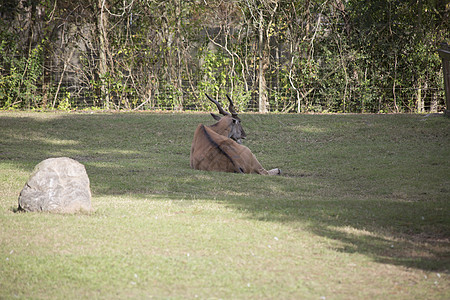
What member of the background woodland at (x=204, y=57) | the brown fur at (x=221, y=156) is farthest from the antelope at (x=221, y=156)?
the background woodland at (x=204, y=57)

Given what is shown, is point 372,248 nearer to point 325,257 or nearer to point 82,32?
point 325,257

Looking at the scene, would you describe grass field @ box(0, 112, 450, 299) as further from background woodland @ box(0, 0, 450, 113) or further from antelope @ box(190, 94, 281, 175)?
background woodland @ box(0, 0, 450, 113)

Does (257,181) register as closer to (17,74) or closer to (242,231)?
(242,231)

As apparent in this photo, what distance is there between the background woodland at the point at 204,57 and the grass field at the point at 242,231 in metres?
4.72

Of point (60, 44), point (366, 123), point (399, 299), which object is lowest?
point (399, 299)

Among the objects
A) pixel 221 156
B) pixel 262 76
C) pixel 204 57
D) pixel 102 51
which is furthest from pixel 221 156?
pixel 102 51

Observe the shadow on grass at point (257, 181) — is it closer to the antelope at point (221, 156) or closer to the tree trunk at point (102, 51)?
the antelope at point (221, 156)

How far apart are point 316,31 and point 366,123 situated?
345cm

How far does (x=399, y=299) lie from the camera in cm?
326

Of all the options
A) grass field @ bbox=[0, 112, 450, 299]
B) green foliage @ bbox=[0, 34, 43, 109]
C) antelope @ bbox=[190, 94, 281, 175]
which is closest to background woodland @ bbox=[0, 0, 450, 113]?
green foliage @ bbox=[0, 34, 43, 109]

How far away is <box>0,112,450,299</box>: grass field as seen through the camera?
11.4 feet

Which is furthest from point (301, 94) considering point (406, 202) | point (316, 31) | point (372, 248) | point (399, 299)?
point (399, 299)

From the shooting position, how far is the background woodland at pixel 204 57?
1397cm

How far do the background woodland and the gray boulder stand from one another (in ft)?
31.2
